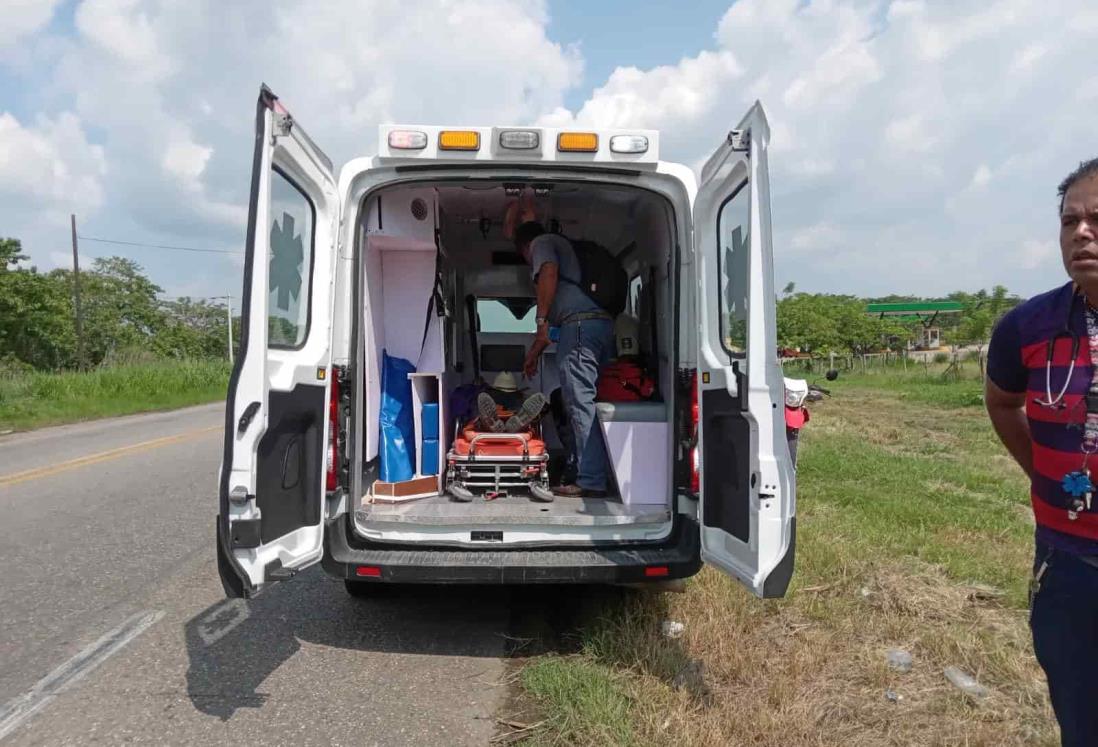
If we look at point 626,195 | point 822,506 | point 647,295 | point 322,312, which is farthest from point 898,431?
point 322,312

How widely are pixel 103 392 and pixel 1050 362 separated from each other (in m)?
22.8

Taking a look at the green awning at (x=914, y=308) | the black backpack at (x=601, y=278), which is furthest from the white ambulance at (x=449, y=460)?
the green awning at (x=914, y=308)

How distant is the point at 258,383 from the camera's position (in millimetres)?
2910

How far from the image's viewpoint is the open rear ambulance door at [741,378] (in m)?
2.85

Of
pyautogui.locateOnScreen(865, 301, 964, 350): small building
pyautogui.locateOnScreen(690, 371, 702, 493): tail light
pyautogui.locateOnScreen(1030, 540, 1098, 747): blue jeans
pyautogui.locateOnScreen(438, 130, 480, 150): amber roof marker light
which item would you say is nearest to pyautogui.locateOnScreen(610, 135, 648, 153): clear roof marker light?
pyautogui.locateOnScreen(438, 130, 480, 150): amber roof marker light

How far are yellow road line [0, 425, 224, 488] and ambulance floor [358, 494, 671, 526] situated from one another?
6152 millimetres

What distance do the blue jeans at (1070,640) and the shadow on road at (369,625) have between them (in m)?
2.27

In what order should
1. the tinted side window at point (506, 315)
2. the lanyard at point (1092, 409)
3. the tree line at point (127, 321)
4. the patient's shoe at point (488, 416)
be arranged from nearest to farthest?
the lanyard at point (1092, 409)
the patient's shoe at point (488, 416)
the tinted side window at point (506, 315)
the tree line at point (127, 321)

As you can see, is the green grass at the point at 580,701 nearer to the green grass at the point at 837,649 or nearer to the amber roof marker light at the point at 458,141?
the green grass at the point at 837,649

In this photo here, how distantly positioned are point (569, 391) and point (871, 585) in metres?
2.07

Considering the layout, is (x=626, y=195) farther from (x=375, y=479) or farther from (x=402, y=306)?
(x=375, y=479)

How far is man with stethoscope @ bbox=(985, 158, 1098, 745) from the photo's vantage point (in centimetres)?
168

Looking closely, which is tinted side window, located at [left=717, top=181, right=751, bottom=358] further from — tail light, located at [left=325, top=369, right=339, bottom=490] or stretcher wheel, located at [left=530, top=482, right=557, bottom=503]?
tail light, located at [left=325, top=369, right=339, bottom=490]

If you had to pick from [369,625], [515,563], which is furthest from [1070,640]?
[369,625]
